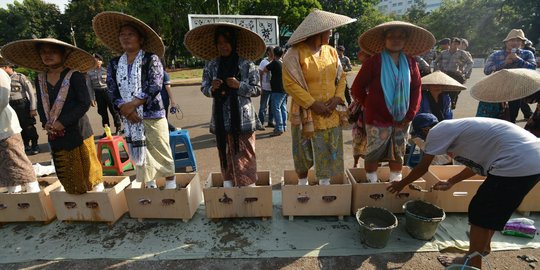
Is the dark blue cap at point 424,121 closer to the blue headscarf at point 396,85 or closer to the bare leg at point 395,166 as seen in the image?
the blue headscarf at point 396,85

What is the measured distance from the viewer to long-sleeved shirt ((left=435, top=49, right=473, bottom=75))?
643 cm

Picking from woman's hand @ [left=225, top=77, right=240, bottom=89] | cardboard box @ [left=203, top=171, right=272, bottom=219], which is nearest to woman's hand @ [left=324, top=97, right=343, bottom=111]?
woman's hand @ [left=225, top=77, right=240, bottom=89]

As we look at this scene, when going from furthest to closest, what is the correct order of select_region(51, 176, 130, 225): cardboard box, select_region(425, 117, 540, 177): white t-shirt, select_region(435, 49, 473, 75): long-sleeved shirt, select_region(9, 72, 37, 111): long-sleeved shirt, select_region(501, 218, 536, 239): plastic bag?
select_region(435, 49, 473, 75): long-sleeved shirt → select_region(9, 72, 37, 111): long-sleeved shirt → select_region(51, 176, 130, 225): cardboard box → select_region(501, 218, 536, 239): plastic bag → select_region(425, 117, 540, 177): white t-shirt

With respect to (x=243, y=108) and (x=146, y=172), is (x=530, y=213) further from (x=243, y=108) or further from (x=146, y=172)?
(x=146, y=172)

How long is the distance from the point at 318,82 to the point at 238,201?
1.42 m

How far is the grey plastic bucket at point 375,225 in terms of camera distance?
2.47m

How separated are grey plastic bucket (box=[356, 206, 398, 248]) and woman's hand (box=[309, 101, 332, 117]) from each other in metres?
0.97

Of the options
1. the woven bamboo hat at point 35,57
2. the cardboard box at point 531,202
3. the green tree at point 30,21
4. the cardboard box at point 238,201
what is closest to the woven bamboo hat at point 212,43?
the woven bamboo hat at point 35,57

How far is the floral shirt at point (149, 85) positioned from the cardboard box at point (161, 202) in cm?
78

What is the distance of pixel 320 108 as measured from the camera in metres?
2.69

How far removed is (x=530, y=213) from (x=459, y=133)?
184 cm

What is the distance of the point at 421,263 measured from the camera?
239 cm

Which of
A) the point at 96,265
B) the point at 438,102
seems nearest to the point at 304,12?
the point at 438,102

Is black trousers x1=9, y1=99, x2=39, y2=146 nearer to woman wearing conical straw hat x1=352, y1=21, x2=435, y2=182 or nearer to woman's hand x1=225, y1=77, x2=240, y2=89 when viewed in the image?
woman's hand x1=225, y1=77, x2=240, y2=89
